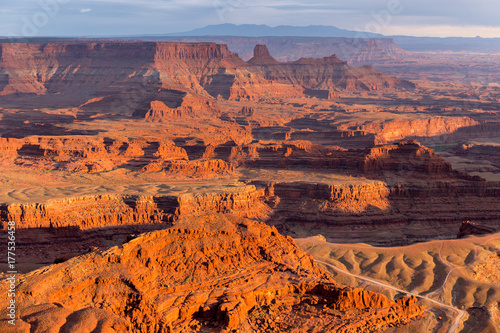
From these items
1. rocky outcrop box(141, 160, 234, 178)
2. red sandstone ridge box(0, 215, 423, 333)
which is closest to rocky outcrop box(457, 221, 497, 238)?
red sandstone ridge box(0, 215, 423, 333)

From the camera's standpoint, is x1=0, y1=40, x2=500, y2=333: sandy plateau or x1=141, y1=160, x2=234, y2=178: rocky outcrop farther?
x1=141, y1=160, x2=234, y2=178: rocky outcrop

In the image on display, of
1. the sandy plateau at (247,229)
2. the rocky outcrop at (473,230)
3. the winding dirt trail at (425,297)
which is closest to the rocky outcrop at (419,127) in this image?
the sandy plateau at (247,229)

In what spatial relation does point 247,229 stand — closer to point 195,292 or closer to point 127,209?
point 195,292

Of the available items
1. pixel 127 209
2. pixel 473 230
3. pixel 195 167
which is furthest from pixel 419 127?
pixel 127 209

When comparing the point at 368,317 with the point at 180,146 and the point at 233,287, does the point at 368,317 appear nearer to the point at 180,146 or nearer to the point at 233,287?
the point at 233,287

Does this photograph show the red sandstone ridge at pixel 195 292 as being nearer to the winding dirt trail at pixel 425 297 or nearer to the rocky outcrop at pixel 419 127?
the winding dirt trail at pixel 425 297

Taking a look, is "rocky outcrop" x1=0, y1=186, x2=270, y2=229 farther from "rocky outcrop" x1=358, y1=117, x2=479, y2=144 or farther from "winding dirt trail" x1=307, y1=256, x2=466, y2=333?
"rocky outcrop" x1=358, y1=117, x2=479, y2=144

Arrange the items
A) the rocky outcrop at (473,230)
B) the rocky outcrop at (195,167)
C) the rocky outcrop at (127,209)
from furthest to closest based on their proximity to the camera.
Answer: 1. the rocky outcrop at (195,167)
2. the rocky outcrop at (473,230)
3. the rocky outcrop at (127,209)

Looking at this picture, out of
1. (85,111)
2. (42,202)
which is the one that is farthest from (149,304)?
(85,111)
